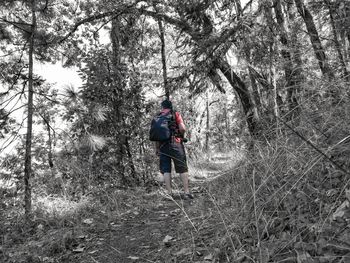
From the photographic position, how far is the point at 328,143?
2.67 m

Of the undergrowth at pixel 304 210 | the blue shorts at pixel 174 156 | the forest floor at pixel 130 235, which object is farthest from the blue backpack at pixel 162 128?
the undergrowth at pixel 304 210

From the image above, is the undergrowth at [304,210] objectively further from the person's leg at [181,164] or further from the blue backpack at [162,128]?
the blue backpack at [162,128]

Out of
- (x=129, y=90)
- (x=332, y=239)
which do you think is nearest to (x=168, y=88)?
(x=129, y=90)

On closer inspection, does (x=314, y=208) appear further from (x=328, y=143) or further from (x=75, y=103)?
(x=75, y=103)

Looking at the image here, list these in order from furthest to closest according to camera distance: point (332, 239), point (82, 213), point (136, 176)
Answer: point (136, 176)
point (82, 213)
point (332, 239)

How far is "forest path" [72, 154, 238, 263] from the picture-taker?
290 cm

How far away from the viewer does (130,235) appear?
399 cm

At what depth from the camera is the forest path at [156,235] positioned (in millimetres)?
2904

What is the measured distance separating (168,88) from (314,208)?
4.87 m

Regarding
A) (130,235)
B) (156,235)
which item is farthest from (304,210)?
(130,235)

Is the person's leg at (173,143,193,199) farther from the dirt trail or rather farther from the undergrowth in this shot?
the undergrowth

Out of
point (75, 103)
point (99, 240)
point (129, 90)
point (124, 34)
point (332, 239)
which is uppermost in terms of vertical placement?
point (124, 34)

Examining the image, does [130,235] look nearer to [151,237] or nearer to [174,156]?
[151,237]

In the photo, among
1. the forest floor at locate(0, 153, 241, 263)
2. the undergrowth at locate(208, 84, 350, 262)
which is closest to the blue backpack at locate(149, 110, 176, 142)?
the forest floor at locate(0, 153, 241, 263)
